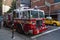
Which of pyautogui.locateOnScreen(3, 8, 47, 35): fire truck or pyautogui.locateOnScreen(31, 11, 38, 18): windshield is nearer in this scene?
pyautogui.locateOnScreen(3, 8, 47, 35): fire truck

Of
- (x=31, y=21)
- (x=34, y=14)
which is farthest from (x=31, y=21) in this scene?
(x=34, y=14)

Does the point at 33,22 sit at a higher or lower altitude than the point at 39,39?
higher

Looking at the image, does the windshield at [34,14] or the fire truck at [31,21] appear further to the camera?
the windshield at [34,14]

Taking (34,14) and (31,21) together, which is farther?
(34,14)

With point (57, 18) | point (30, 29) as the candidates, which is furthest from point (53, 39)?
point (57, 18)

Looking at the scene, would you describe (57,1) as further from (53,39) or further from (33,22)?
(53,39)

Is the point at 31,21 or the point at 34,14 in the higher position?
the point at 34,14

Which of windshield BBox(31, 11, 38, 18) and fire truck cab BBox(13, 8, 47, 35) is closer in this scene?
fire truck cab BBox(13, 8, 47, 35)

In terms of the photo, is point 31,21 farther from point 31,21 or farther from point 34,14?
point 34,14

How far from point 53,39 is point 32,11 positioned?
453 centimetres

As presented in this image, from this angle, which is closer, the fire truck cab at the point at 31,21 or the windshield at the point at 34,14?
the fire truck cab at the point at 31,21

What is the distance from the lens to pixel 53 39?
1741 cm

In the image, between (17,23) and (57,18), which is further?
(57,18)

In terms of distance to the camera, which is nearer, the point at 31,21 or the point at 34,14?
the point at 31,21
